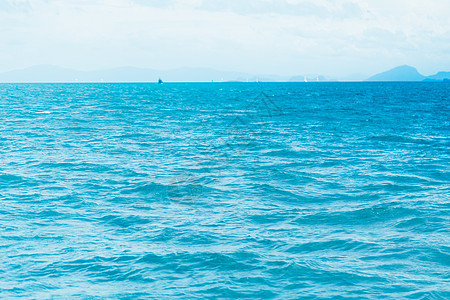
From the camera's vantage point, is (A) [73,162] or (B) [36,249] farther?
(A) [73,162]

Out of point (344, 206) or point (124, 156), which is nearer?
point (344, 206)

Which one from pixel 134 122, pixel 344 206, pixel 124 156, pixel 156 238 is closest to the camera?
pixel 156 238

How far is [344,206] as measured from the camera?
18.7 m

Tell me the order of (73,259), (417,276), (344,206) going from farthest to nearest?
(344,206), (73,259), (417,276)

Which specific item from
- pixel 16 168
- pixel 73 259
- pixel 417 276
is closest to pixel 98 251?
pixel 73 259

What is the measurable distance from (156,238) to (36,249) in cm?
374

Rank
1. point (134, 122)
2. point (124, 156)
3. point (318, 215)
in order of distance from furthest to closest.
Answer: point (134, 122) → point (124, 156) → point (318, 215)

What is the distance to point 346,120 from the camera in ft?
195

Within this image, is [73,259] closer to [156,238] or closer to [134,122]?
[156,238]

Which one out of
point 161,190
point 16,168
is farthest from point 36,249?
point 16,168

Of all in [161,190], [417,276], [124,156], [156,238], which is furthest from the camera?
[124,156]

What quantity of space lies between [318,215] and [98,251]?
335 inches

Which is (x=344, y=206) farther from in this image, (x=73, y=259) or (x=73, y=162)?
(x=73, y=162)

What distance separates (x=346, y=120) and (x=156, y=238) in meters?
48.6
